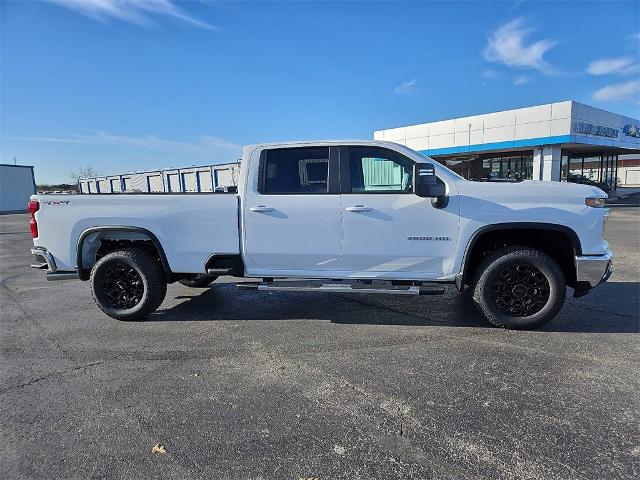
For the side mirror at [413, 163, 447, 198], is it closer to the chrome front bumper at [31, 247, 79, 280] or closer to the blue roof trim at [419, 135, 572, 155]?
the chrome front bumper at [31, 247, 79, 280]

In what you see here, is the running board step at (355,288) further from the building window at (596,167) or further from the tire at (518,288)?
the building window at (596,167)

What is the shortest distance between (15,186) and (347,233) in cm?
5879

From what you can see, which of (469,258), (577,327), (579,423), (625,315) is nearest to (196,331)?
(469,258)

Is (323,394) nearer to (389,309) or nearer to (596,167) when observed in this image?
(389,309)

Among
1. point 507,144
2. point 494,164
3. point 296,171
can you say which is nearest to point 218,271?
point 296,171

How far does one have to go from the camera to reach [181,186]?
27922 millimetres

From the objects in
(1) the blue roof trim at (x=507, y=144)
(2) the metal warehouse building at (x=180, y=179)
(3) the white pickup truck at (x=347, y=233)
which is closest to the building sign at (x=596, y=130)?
(1) the blue roof trim at (x=507, y=144)

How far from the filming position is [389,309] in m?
5.44

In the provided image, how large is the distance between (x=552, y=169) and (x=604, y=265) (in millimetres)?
24384

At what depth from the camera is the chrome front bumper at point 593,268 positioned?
14.1ft

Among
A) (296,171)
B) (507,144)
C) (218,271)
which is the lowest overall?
(218,271)

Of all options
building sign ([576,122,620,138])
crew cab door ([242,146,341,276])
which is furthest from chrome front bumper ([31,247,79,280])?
building sign ([576,122,620,138])

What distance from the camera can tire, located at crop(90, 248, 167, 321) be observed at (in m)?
5.06

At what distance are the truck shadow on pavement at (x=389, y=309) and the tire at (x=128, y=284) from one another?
0.30 meters
